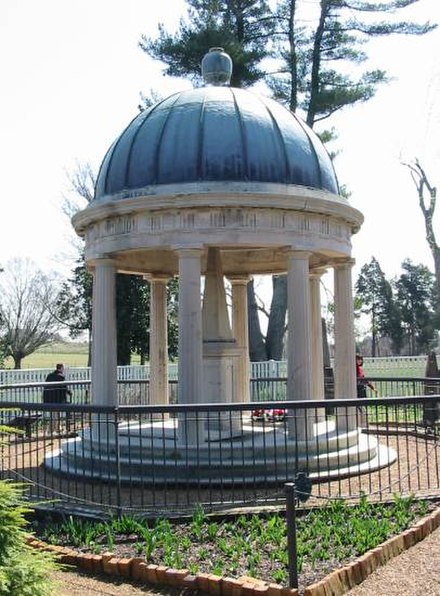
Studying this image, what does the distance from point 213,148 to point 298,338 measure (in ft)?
11.4

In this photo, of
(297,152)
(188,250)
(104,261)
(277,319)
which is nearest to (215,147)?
(297,152)

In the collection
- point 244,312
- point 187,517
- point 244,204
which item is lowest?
point 187,517

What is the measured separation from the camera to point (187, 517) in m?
7.77

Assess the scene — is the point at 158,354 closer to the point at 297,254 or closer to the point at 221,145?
the point at 297,254

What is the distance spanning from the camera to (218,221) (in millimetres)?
10602

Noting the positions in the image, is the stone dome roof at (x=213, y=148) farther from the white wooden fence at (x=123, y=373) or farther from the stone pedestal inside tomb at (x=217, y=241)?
the white wooden fence at (x=123, y=373)

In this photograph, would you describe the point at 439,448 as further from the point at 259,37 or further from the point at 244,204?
the point at 259,37

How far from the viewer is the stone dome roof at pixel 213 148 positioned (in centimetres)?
1091

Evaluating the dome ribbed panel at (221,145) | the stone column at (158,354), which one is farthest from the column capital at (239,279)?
the dome ribbed panel at (221,145)

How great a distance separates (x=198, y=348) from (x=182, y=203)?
2.33 meters

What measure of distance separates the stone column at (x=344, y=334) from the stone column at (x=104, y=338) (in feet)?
13.8

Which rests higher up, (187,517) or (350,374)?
(350,374)

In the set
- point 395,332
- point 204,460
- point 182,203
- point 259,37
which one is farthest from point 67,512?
point 395,332

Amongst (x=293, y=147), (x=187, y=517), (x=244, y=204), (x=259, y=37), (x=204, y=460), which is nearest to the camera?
(x=187, y=517)
